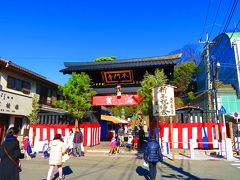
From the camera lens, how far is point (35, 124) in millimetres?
20219

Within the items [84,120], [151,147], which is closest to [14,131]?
[151,147]

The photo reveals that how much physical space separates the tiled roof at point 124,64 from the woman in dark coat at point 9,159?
1573 cm

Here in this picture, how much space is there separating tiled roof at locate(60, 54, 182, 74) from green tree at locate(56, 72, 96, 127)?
1950 millimetres

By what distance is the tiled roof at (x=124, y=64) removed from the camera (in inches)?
790

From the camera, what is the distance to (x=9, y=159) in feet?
17.5

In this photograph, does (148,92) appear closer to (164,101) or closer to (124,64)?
(164,101)

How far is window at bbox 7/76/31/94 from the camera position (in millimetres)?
19930

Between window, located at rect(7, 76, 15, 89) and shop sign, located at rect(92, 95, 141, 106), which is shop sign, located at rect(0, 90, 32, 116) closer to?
window, located at rect(7, 76, 15, 89)

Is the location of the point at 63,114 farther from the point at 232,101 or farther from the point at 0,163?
the point at 232,101

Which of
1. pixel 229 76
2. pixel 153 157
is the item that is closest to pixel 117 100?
pixel 153 157

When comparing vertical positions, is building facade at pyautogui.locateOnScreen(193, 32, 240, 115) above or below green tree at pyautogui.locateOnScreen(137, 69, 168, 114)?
above

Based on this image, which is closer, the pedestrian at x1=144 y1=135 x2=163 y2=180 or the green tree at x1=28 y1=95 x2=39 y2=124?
the pedestrian at x1=144 y1=135 x2=163 y2=180

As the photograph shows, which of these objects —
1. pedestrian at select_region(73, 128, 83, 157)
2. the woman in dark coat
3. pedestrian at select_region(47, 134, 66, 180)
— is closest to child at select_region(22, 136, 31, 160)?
pedestrian at select_region(73, 128, 83, 157)

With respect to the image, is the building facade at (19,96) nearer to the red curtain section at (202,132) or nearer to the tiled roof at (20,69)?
the tiled roof at (20,69)
